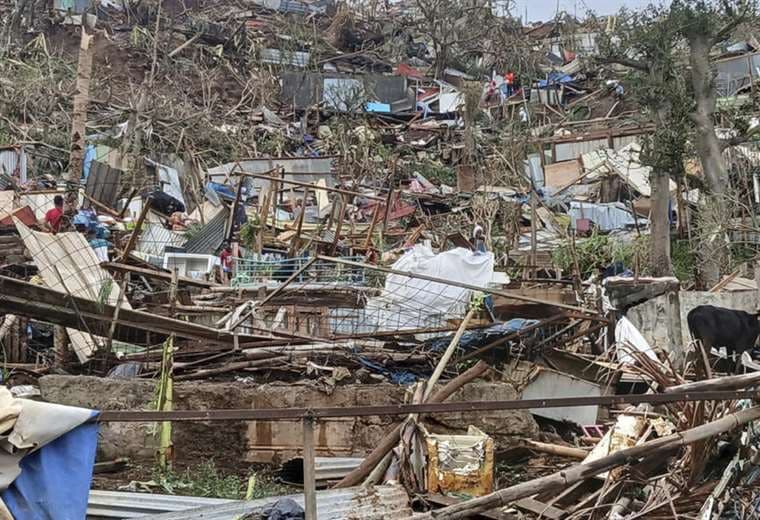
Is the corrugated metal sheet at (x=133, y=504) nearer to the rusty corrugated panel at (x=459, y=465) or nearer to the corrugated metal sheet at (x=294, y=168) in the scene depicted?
the rusty corrugated panel at (x=459, y=465)

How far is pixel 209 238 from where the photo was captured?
1277cm

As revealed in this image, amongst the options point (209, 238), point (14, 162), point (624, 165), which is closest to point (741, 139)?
point (624, 165)

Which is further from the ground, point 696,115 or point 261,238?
point 696,115

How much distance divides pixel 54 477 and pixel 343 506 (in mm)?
2020

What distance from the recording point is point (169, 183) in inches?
699

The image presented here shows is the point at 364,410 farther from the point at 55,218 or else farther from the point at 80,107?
the point at 80,107

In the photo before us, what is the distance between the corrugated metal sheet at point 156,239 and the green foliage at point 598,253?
670 centimetres

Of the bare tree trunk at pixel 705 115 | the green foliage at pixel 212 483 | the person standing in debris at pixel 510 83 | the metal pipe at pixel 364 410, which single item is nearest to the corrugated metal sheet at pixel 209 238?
the green foliage at pixel 212 483

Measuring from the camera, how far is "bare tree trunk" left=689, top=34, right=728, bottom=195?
505 inches

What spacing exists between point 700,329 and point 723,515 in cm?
341

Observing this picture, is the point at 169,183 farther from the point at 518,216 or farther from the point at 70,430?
the point at 70,430

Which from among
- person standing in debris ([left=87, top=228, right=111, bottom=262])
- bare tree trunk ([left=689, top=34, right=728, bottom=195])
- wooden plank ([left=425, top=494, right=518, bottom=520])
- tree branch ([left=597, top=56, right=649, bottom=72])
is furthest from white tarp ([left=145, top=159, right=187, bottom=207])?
wooden plank ([left=425, top=494, right=518, bottom=520])

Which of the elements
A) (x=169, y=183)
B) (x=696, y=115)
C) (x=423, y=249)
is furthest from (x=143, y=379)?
(x=169, y=183)

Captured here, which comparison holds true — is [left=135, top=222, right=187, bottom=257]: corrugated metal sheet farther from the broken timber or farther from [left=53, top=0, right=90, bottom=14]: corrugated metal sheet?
[left=53, top=0, right=90, bottom=14]: corrugated metal sheet
